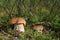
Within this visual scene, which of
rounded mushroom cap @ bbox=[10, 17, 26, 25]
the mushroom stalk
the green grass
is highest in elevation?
rounded mushroom cap @ bbox=[10, 17, 26, 25]

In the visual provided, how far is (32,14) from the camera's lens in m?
9.42

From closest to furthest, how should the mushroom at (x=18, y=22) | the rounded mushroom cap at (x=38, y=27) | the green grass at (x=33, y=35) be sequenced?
the green grass at (x=33, y=35) < the mushroom at (x=18, y=22) < the rounded mushroom cap at (x=38, y=27)

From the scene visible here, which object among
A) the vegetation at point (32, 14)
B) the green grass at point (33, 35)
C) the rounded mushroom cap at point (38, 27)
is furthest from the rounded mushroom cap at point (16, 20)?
the rounded mushroom cap at point (38, 27)

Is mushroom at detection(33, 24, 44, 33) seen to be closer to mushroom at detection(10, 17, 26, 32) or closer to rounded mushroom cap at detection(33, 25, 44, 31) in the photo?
rounded mushroom cap at detection(33, 25, 44, 31)

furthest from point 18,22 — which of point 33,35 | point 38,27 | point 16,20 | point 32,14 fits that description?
point 32,14

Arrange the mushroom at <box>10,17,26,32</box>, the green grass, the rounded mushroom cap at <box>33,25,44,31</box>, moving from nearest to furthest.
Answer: the green grass < the mushroom at <box>10,17,26,32</box> < the rounded mushroom cap at <box>33,25,44,31</box>

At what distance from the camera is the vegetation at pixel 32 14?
334 inches

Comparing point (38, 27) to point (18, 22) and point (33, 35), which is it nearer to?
point (33, 35)

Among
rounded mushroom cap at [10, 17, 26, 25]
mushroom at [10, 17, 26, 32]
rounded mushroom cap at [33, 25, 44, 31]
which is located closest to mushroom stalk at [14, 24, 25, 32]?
mushroom at [10, 17, 26, 32]

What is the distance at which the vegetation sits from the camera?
27.8ft

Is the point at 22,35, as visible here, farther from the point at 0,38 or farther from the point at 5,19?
the point at 5,19

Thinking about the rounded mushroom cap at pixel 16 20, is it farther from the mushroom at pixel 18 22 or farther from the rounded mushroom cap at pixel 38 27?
the rounded mushroom cap at pixel 38 27

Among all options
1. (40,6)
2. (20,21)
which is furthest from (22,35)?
(40,6)

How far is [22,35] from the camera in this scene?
7.84 metres
